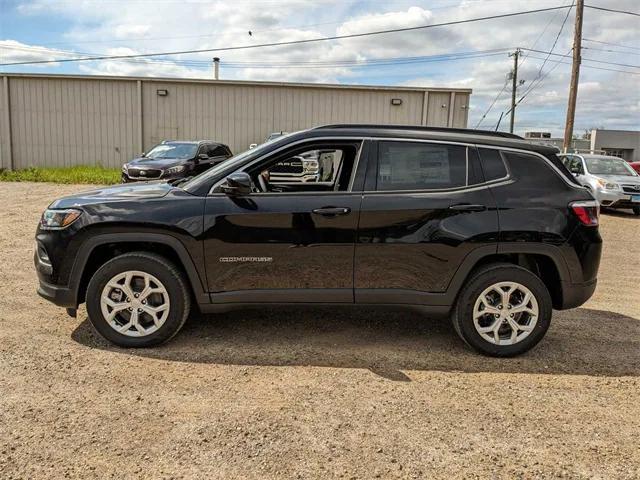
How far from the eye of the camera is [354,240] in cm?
400

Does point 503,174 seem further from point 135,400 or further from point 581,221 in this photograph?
point 135,400

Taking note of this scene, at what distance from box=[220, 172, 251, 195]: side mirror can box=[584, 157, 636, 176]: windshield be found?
45.1 feet

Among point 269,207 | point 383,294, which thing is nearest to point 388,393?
point 383,294

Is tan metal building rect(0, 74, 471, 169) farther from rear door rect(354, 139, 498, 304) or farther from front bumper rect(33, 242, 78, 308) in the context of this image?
front bumper rect(33, 242, 78, 308)

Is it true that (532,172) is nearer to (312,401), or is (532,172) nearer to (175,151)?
(312,401)

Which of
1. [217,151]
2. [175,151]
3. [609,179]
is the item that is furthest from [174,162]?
[609,179]

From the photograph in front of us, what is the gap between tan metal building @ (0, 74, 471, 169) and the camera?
21156 mm

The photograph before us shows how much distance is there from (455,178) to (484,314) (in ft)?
3.63

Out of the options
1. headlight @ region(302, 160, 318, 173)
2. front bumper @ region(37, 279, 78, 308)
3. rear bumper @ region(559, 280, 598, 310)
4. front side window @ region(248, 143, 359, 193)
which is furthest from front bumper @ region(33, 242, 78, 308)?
rear bumper @ region(559, 280, 598, 310)

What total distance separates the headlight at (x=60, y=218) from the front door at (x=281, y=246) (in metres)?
1.06

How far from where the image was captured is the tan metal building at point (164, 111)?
21.2 metres

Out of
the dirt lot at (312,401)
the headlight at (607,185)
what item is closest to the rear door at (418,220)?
the dirt lot at (312,401)

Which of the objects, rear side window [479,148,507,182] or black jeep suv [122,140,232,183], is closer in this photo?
rear side window [479,148,507,182]

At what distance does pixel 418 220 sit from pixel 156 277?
208 cm
